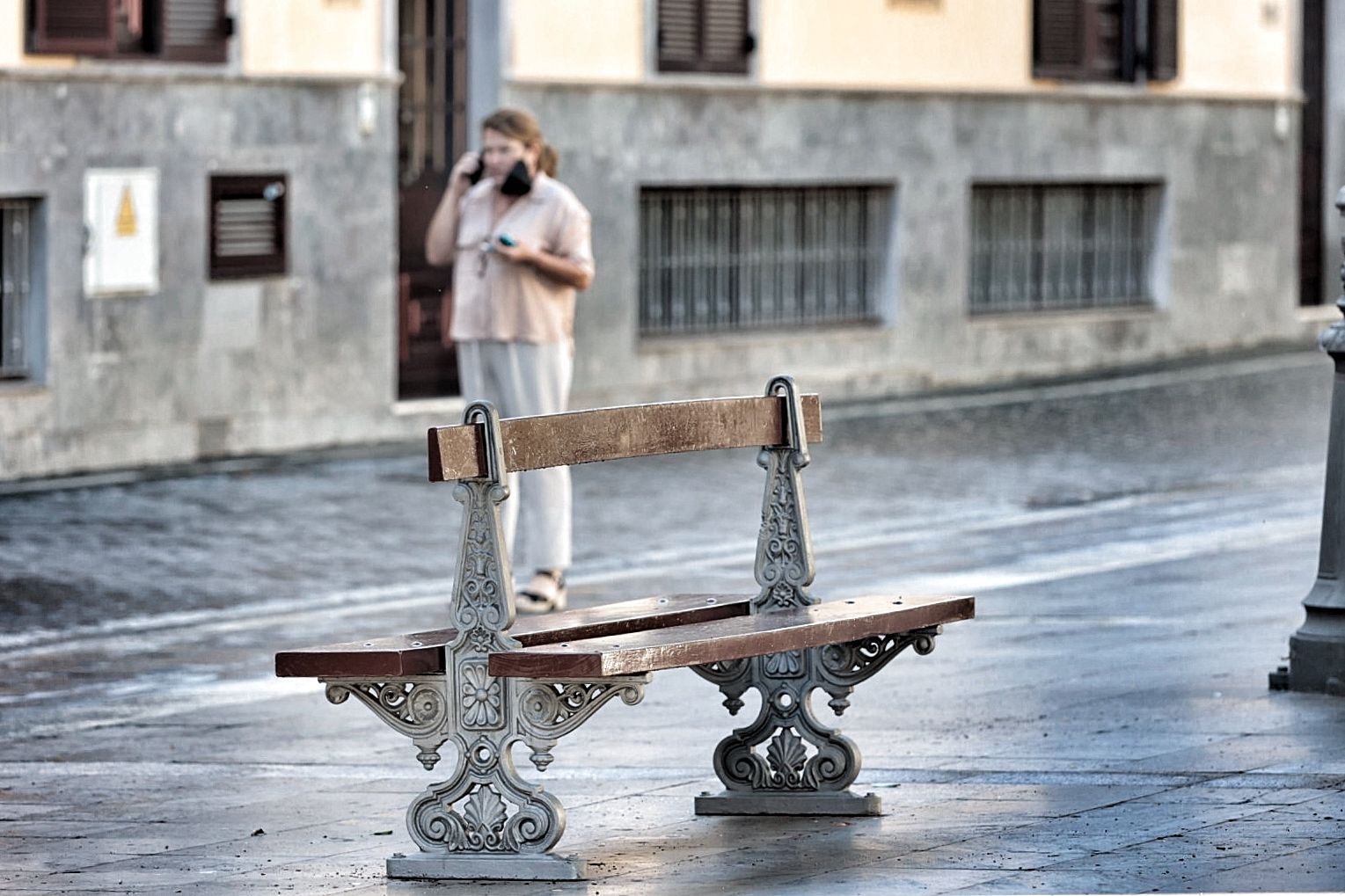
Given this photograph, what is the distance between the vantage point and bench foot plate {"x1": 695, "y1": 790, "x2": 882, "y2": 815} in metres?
6.99

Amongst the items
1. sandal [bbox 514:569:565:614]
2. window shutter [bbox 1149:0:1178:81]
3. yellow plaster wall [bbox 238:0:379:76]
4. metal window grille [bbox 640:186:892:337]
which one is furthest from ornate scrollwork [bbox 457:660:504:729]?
window shutter [bbox 1149:0:1178:81]

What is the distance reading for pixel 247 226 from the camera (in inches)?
690

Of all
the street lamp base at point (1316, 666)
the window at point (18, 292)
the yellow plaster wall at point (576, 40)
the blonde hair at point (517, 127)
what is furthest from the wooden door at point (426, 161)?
the street lamp base at point (1316, 666)

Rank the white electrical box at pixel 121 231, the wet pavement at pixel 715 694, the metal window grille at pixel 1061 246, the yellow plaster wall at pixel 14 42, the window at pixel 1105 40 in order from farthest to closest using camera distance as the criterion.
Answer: the window at pixel 1105 40, the metal window grille at pixel 1061 246, the white electrical box at pixel 121 231, the yellow plaster wall at pixel 14 42, the wet pavement at pixel 715 694

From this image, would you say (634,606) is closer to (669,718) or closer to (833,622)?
(833,622)

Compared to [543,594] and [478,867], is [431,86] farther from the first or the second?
[478,867]

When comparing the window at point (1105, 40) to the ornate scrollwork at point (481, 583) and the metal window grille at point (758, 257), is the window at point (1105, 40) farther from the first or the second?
the ornate scrollwork at point (481, 583)

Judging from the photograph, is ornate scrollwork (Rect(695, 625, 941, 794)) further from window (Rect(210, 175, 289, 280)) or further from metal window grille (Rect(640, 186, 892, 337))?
metal window grille (Rect(640, 186, 892, 337))

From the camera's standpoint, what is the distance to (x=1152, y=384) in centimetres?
2245

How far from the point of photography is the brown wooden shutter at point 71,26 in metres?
16.5

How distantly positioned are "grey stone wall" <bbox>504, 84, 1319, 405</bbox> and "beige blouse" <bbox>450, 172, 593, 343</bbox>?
7942 millimetres

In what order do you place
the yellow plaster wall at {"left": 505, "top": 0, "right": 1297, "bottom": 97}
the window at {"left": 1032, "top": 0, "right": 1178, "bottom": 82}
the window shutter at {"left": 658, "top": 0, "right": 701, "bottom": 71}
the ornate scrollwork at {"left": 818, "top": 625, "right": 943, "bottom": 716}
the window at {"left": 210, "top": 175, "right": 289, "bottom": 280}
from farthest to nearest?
the window at {"left": 1032, "top": 0, "right": 1178, "bottom": 82}, the window shutter at {"left": 658, "top": 0, "right": 701, "bottom": 71}, the yellow plaster wall at {"left": 505, "top": 0, "right": 1297, "bottom": 97}, the window at {"left": 210, "top": 175, "right": 289, "bottom": 280}, the ornate scrollwork at {"left": 818, "top": 625, "right": 943, "bottom": 716}

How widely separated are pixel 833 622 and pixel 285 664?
128 centimetres

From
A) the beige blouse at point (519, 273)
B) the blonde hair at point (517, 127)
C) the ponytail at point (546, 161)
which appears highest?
the blonde hair at point (517, 127)
